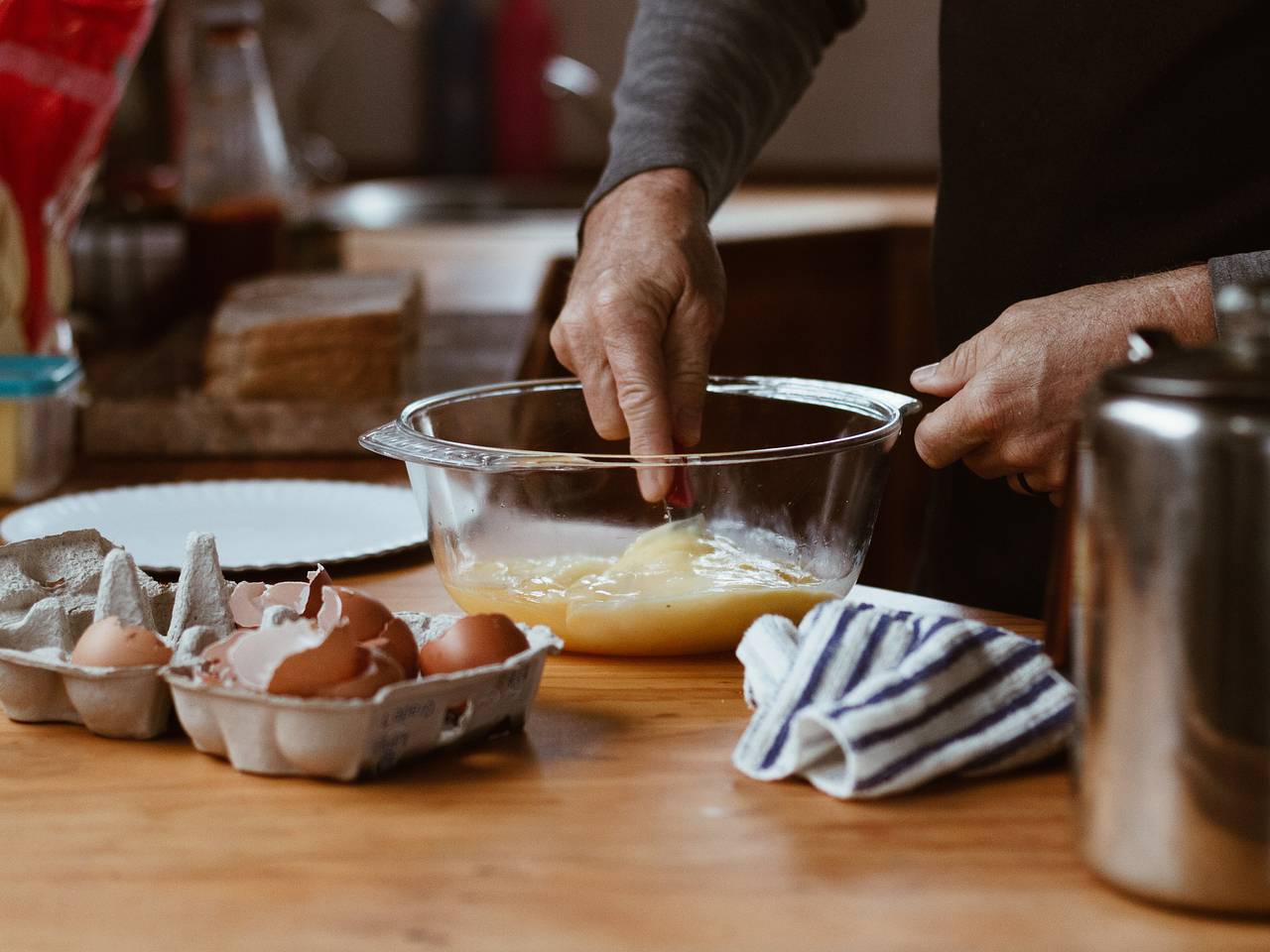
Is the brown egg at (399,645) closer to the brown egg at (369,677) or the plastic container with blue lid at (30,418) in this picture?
the brown egg at (369,677)

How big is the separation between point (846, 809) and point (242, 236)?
166cm

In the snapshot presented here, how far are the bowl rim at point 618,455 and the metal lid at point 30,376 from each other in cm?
44

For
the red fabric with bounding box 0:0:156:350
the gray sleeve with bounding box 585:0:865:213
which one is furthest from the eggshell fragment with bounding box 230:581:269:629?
the red fabric with bounding box 0:0:156:350

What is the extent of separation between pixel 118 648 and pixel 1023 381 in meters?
0.53

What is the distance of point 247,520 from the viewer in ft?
4.08

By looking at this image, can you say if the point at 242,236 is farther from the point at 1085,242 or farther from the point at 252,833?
the point at 252,833

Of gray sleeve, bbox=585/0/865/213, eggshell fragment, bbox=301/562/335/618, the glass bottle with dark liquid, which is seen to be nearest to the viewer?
eggshell fragment, bbox=301/562/335/618

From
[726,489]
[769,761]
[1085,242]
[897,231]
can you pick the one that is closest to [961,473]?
[1085,242]

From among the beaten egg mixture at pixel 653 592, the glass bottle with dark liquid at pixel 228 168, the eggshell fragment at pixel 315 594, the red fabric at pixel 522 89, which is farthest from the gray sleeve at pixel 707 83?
the red fabric at pixel 522 89

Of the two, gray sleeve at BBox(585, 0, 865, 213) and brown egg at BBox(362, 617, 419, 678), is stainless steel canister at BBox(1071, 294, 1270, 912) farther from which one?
gray sleeve at BBox(585, 0, 865, 213)

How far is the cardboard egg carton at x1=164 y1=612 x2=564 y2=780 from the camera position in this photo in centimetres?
67

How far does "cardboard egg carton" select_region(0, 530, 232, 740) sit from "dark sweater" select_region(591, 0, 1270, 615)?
0.54 metres

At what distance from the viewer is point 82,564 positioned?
0.87m

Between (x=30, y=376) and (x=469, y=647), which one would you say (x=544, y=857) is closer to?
(x=469, y=647)
